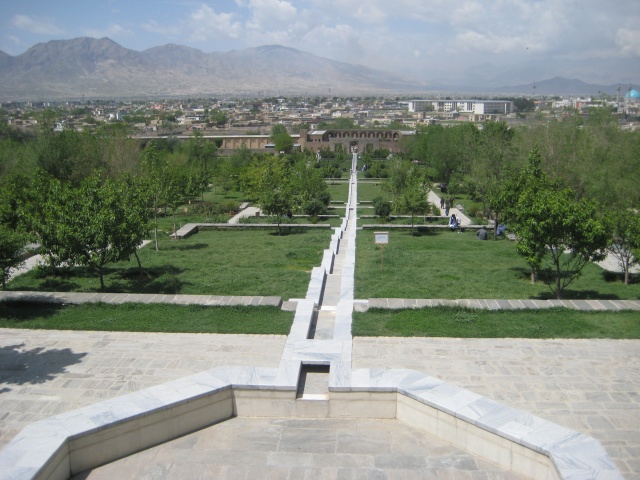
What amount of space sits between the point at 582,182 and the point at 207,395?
73.2 feet

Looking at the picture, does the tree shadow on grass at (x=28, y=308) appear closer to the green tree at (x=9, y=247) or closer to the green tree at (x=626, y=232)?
the green tree at (x=9, y=247)

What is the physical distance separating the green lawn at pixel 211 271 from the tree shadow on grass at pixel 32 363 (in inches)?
169

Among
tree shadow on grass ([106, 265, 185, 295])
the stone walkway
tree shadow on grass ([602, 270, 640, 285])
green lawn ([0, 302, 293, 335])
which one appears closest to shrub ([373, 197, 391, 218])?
tree shadow on grass ([602, 270, 640, 285])

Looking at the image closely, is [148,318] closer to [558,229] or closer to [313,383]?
[313,383]

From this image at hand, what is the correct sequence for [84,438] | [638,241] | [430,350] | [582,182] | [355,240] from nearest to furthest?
[84,438] < [430,350] < [638,241] < [355,240] < [582,182]

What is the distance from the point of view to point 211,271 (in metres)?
16.2

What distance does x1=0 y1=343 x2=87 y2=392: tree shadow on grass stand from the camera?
8.84 metres

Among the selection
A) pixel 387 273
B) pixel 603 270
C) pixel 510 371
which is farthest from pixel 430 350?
pixel 603 270

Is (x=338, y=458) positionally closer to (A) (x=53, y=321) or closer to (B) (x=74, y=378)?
(B) (x=74, y=378)

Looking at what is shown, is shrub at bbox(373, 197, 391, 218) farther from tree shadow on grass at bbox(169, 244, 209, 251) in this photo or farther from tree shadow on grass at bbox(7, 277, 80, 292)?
tree shadow on grass at bbox(7, 277, 80, 292)

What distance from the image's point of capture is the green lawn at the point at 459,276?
1436 cm

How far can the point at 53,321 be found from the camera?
37.1ft

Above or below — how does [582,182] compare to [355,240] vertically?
above

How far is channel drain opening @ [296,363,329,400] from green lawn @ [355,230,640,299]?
527 cm
